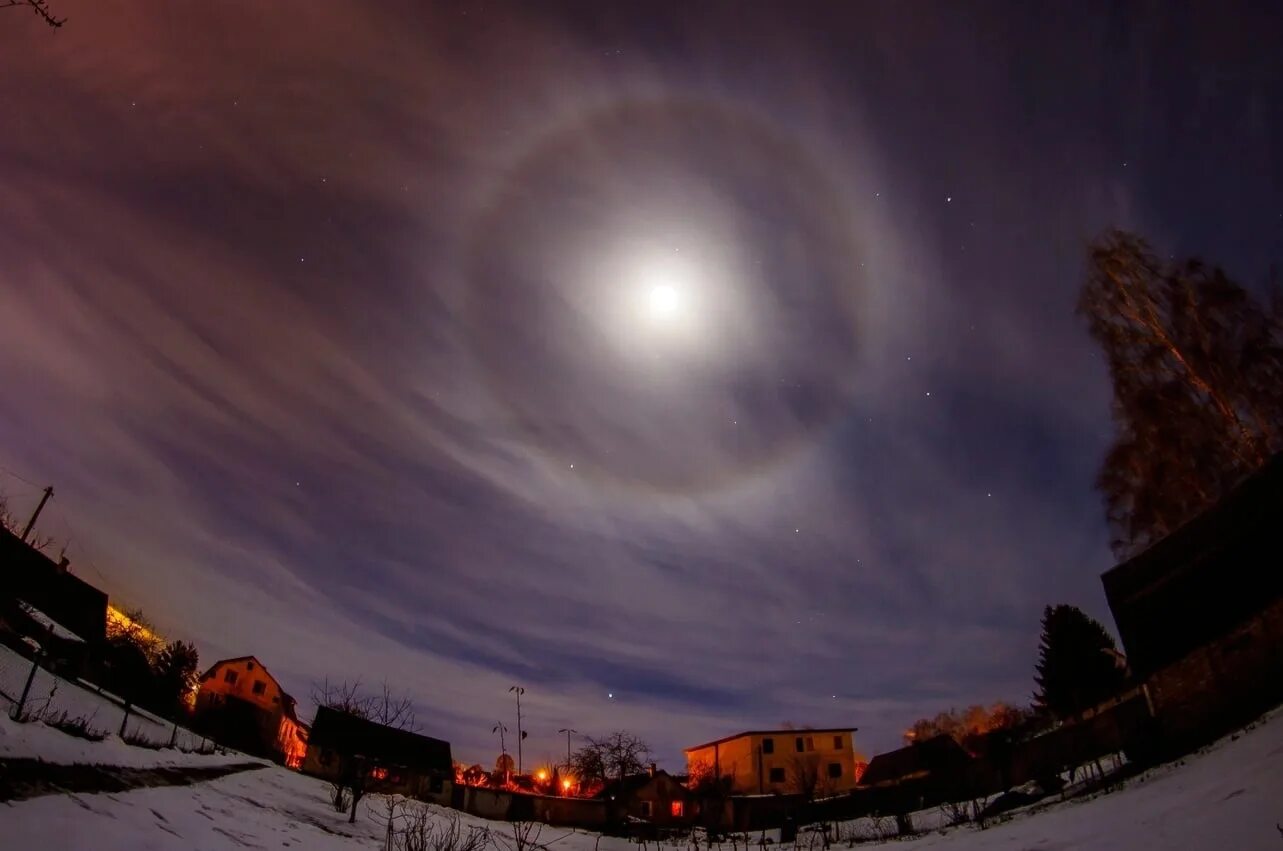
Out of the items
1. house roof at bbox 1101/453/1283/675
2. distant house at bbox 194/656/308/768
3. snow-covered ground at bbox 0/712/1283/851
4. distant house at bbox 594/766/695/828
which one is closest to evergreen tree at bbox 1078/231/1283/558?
house roof at bbox 1101/453/1283/675

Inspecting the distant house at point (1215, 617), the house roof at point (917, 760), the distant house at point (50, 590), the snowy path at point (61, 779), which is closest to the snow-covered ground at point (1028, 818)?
the snowy path at point (61, 779)

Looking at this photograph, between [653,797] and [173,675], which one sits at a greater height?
[173,675]

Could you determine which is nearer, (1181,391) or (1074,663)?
(1181,391)

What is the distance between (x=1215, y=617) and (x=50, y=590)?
63251 mm

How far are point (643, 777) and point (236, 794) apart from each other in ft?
197

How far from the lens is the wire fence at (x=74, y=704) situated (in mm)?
17781

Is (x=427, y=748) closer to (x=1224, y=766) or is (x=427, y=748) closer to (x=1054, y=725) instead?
(x=1054, y=725)

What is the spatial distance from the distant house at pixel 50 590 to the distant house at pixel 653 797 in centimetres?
4725

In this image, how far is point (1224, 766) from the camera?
523 inches

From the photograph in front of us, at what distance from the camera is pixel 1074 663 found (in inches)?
1945

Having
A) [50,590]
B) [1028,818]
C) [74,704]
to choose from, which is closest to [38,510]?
[50,590]

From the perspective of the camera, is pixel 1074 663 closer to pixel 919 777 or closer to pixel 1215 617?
pixel 919 777

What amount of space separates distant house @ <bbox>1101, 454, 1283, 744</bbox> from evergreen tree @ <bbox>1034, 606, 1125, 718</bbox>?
29.4 meters

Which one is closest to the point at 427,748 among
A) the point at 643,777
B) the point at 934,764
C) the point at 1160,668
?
the point at 643,777
